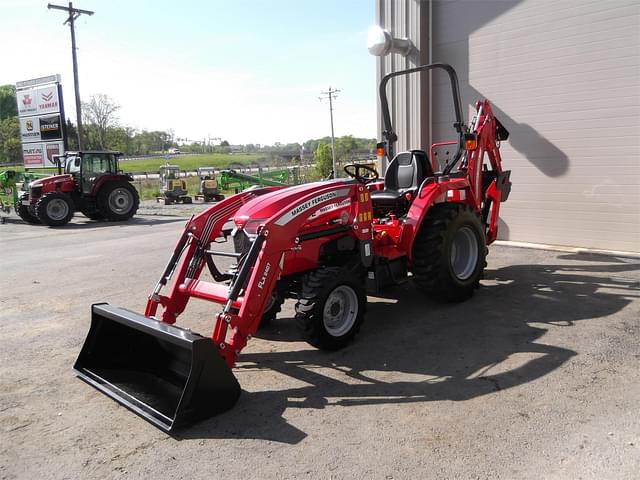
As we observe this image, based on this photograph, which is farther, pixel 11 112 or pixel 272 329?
pixel 11 112

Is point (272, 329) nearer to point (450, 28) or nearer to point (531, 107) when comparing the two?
point (531, 107)

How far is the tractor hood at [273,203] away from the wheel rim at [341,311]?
71 cm

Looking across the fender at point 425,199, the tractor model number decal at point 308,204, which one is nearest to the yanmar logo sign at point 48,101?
the fender at point 425,199

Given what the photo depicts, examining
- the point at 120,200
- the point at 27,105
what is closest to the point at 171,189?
the point at 27,105

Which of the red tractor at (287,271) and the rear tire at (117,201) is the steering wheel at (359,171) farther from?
the rear tire at (117,201)

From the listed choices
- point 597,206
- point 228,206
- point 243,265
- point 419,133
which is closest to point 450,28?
point 419,133

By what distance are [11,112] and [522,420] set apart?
94.4 meters

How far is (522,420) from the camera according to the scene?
3324 millimetres

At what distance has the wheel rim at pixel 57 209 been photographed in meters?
15.7

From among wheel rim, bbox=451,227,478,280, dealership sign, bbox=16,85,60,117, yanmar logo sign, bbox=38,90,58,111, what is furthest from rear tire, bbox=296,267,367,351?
yanmar logo sign, bbox=38,90,58,111

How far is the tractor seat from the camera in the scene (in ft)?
19.9

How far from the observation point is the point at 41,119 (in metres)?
24.1

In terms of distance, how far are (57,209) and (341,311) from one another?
1380cm

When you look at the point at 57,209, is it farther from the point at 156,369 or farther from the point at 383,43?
the point at 156,369
